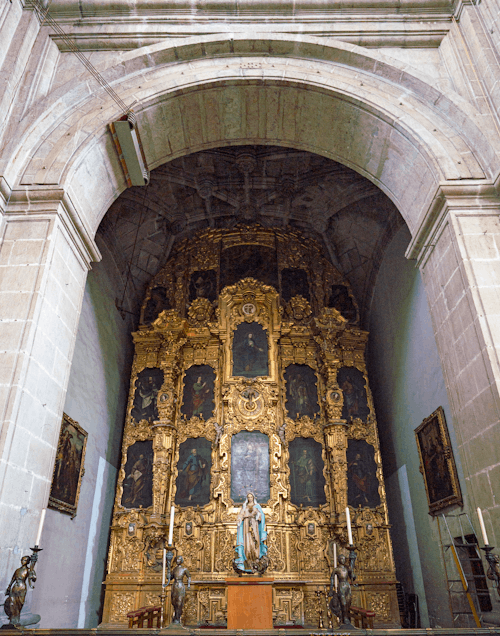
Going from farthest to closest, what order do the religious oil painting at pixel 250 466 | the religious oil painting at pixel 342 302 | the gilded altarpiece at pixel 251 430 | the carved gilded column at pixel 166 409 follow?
the religious oil painting at pixel 342 302 → the religious oil painting at pixel 250 466 → the carved gilded column at pixel 166 409 → the gilded altarpiece at pixel 251 430

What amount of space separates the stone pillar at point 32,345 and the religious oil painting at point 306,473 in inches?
263

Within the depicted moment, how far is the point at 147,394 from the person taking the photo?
1218cm

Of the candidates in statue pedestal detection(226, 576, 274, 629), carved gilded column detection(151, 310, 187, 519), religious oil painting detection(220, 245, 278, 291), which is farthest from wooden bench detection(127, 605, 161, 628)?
religious oil painting detection(220, 245, 278, 291)

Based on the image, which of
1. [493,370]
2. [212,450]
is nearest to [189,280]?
[212,450]

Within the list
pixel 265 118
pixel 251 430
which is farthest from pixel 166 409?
pixel 265 118

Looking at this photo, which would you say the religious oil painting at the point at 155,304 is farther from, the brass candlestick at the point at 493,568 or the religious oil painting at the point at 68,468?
the brass candlestick at the point at 493,568

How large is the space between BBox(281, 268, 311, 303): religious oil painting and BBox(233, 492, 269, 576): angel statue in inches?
214

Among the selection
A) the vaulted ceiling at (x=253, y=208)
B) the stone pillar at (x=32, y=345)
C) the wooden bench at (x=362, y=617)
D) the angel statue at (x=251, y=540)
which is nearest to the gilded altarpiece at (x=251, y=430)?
the vaulted ceiling at (x=253, y=208)

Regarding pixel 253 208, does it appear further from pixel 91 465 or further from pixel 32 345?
pixel 32 345

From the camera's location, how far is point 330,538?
1041cm

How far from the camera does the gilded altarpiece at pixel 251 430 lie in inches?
397

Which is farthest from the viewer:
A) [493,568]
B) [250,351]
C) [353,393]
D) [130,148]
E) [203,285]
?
[203,285]

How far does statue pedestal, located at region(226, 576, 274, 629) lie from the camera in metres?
7.18

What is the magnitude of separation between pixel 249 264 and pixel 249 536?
7.03 meters
